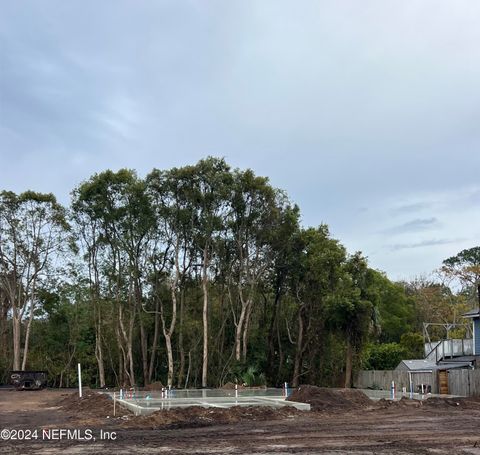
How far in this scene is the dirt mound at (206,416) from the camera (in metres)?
17.4

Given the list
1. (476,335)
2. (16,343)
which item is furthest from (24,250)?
(476,335)

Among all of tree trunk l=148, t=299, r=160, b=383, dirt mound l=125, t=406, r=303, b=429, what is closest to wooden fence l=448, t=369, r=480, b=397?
dirt mound l=125, t=406, r=303, b=429

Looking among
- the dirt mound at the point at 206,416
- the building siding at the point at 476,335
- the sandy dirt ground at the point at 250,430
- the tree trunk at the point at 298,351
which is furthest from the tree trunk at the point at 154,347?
the dirt mound at the point at 206,416

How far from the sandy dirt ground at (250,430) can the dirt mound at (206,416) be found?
Result: 31 millimetres

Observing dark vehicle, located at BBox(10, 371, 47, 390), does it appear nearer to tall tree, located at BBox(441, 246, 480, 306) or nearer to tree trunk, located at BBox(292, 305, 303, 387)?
tree trunk, located at BBox(292, 305, 303, 387)

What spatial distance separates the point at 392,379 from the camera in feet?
133

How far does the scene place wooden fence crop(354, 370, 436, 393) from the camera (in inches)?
1458

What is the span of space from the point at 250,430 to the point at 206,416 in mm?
2925

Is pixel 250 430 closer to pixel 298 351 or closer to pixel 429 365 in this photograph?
pixel 298 351

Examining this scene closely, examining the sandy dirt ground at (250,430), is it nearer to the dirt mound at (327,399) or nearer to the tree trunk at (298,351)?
the dirt mound at (327,399)

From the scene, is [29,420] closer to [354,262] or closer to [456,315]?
[354,262]

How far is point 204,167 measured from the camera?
38781 millimetres

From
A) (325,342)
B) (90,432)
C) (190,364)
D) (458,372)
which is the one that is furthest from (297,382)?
(90,432)

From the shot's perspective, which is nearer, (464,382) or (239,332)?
(464,382)
